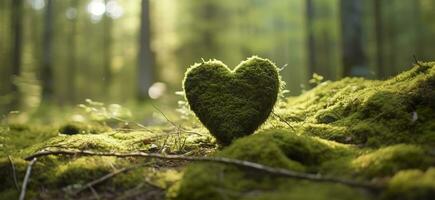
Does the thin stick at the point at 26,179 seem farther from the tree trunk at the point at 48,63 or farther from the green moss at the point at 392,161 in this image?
the tree trunk at the point at 48,63

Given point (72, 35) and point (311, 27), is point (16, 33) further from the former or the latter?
point (311, 27)

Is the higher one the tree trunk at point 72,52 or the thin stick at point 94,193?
the tree trunk at point 72,52

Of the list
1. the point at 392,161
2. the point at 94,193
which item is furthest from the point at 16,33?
the point at 392,161

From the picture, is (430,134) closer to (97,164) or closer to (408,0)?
(97,164)

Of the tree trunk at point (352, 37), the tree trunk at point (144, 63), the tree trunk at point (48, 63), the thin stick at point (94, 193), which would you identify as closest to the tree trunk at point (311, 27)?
the tree trunk at point (144, 63)

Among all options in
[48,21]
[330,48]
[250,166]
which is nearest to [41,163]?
[250,166]

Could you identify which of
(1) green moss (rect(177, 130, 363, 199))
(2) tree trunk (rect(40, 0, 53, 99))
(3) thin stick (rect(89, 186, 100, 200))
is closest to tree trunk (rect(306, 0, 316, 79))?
(2) tree trunk (rect(40, 0, 53, 99))
